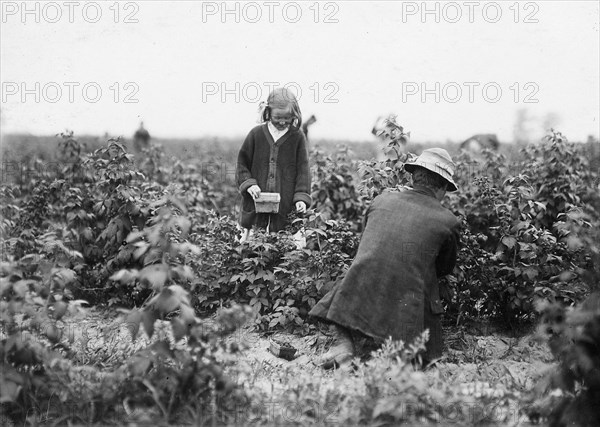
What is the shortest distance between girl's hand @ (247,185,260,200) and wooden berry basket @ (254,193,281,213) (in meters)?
0.05

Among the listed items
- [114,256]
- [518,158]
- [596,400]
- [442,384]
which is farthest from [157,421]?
[518,158]

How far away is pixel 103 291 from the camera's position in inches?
217

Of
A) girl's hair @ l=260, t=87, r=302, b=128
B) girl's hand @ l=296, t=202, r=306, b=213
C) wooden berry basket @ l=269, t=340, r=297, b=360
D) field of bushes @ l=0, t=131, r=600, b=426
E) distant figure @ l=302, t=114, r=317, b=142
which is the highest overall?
girl's hair @ l=260, t=87, r=302, b=128

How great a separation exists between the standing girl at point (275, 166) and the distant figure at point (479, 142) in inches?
150

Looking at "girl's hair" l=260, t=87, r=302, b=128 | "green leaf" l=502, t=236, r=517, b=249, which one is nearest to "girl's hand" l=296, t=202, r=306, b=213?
"girl's hair" l=260, t=87, r=302, b=128

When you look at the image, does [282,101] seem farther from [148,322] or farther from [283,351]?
[148,322]

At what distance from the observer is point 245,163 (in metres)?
5.71

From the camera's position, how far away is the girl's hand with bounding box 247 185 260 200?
5465 millimetres

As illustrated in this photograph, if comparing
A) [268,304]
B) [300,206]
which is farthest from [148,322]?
[300,206]

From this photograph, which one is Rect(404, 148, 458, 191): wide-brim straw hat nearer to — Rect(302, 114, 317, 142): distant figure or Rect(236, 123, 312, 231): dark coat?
Rect(236, 123, 312, 231): dark coat

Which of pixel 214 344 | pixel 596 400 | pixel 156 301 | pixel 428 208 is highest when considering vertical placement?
pixel 428 208

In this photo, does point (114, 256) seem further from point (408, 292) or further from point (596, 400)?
point (596, 400)

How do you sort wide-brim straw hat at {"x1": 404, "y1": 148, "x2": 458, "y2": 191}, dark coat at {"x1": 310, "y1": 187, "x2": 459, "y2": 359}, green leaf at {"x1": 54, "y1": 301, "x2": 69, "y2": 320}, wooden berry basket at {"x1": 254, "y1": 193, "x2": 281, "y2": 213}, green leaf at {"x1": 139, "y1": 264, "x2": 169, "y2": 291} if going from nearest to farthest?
green leaf at {"x1": 139, "y1": 264, "x2": 169, "y2": 291}
green leaf at {"x1": 54, "y1": 301, "x2": 69, "y2": 320}
dark coat at {"x1": 310, "y1": 187, "x2": 459, "y2": 359}
wide-brim straw hat at {"x1": 404, "y1": 148, "x2": 458, "y2": 191}
wooden berry basket at {"x1": 254, "y1": 193, "x2": 281, "y2": 213}

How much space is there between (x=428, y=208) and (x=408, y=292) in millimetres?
539
